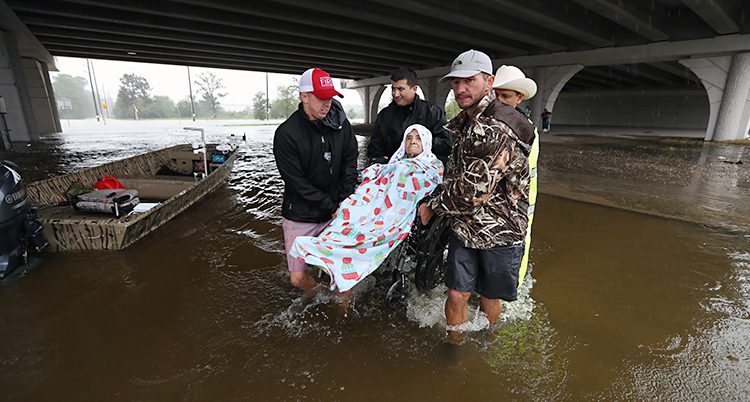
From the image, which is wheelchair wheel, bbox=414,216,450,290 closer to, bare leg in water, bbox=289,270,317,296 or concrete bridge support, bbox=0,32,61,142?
bare leg in water, bbox=289,270,317,296

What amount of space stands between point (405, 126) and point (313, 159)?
119 cm

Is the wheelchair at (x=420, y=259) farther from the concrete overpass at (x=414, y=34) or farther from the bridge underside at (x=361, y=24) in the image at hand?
the concrete overpass at (x=414, y=34)

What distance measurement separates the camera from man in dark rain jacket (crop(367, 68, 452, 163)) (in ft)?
10.9

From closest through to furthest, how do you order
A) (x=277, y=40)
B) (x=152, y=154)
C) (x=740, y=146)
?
(x=152, y=154)
(x=740, y=146)
(x=277, y=40)

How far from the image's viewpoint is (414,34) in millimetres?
16641

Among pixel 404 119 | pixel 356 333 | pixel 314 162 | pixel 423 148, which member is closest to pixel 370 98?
pixel 404 119

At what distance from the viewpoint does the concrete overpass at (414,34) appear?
12227mm

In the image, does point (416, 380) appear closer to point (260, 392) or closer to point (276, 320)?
point (260, 392)

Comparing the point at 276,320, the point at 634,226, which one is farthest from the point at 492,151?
the point at 634,226

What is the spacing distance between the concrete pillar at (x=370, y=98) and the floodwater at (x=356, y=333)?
30.9m

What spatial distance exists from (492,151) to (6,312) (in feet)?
13.7

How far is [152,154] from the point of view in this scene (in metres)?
7.95

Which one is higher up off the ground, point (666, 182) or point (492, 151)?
point (492, 151)

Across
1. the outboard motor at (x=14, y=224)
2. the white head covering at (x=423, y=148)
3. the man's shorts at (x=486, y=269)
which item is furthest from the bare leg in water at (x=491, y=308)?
the outboard motor at (x=14, y=224)
